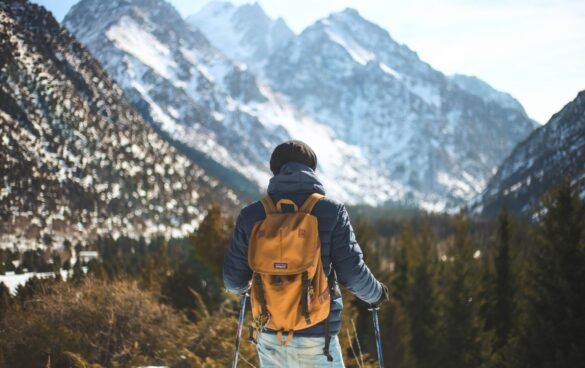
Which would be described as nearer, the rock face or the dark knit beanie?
the dark knit beanie

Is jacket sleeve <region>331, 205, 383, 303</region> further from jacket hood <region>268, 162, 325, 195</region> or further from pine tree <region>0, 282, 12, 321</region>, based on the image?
pine tree <region>0, 282, 12, 321</region>

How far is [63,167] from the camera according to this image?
147500mm

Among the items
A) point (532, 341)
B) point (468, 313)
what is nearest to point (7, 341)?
point (532, 341)

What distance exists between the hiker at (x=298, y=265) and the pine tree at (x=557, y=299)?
36.4 feet

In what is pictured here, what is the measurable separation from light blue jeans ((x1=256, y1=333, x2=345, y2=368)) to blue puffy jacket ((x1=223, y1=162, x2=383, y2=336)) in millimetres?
83

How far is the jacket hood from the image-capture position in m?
4.46

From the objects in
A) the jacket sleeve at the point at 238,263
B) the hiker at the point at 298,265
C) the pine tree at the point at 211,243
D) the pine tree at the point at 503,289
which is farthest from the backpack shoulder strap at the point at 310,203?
the pine tree at the point at 211,243

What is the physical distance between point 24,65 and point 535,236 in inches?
7127

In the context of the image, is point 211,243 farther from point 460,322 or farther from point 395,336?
point 460,322

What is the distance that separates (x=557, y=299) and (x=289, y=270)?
490 inches

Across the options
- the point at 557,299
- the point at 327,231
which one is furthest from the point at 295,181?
the point at 557,299

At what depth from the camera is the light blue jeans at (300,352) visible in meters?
4.42

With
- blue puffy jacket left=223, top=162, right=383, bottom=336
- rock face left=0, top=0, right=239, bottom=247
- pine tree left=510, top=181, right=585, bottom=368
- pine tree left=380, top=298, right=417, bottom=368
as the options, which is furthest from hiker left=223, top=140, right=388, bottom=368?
rock face left=0, top=0, right=239, bottom=247

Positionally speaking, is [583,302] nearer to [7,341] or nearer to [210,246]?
[7,341]
